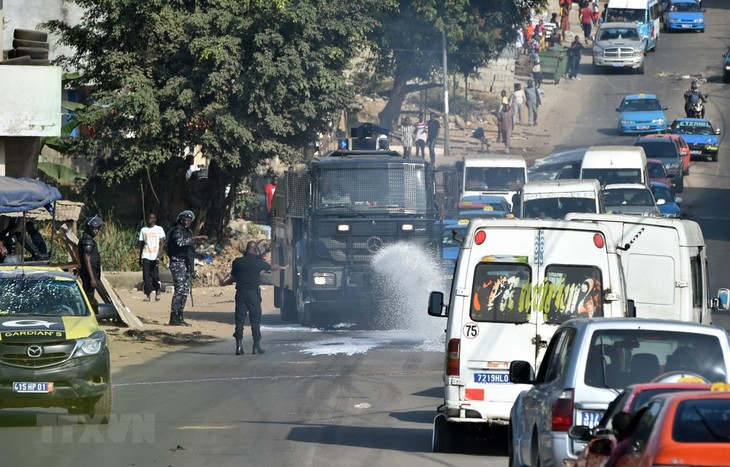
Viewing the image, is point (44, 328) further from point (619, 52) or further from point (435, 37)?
point (619, 52)

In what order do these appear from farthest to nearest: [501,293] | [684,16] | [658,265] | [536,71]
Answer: [684,16], [536,71], [658,265], [501,293]

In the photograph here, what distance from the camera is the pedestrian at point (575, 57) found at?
61.3 m

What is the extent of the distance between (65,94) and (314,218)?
820 inches

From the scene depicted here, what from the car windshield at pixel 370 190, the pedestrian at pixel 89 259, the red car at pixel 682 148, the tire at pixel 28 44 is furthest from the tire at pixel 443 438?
the red car at pixel 682 148

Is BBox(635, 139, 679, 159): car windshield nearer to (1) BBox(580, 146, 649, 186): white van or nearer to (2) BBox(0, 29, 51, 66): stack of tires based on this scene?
(1) BBox(580, 146, 649, 186): white van

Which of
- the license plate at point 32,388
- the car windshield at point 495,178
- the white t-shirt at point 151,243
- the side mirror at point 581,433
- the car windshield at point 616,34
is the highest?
the car windshield at point 616,34

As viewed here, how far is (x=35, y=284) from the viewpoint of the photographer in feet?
46.8

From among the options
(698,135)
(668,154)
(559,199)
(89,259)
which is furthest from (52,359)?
(698,135)

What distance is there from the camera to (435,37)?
2120 inches

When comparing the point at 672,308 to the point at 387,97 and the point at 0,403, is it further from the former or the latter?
the point at 387,97

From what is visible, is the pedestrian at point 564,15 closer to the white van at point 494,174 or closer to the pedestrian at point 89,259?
the white van at point 494,174

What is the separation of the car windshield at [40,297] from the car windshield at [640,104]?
39558 millimetres

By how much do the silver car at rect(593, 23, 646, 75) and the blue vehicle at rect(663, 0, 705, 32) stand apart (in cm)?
1064

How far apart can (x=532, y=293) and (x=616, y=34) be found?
165 feet
